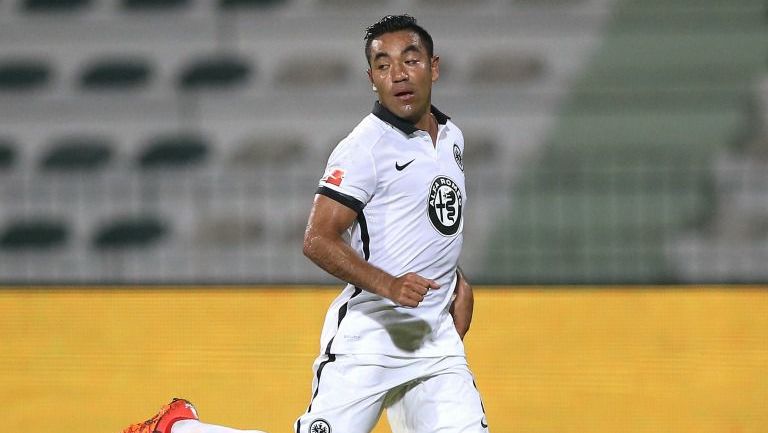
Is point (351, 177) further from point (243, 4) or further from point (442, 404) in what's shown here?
point (243, 4)

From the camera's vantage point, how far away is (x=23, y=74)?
41.4ft

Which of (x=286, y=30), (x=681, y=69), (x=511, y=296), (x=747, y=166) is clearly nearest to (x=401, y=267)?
(x=511, y=296)

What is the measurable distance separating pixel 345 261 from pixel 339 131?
28.1ft

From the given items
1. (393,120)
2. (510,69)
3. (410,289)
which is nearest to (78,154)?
(510,69)

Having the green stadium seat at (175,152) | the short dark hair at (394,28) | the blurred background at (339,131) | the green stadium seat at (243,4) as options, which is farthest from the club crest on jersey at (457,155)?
the green stadium seat at (243,4)

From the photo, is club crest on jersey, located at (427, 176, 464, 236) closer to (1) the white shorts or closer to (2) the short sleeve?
(2) the short sleeve

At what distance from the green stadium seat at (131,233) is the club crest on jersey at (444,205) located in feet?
25.0

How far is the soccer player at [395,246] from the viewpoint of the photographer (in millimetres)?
3088

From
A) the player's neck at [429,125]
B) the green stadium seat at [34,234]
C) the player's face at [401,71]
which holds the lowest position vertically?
the green stadium seat at [34,234]

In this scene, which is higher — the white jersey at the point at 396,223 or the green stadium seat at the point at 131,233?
the white jersey at the point at 396,223

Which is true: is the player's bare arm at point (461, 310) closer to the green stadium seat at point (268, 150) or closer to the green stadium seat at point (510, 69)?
the green stadium seat at point (268, 150)

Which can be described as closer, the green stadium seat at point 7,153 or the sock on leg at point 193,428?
the sock on leg at point 193,428

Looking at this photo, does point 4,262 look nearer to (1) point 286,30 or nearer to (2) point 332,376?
(1) point 286,30

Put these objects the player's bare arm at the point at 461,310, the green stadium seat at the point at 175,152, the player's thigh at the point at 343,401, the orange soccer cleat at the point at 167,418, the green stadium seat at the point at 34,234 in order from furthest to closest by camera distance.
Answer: the green stadium seat at the point at 175,152, the green stadium seat at the point at 34,234, the orange soccer cleat at the point at 167,418, the player's bare arm at the point at 461,310, the player's thigh at the point at 343,401
